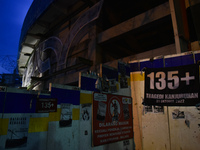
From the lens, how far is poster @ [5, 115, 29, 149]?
108 inches

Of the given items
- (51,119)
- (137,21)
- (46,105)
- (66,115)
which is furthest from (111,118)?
(137,21)

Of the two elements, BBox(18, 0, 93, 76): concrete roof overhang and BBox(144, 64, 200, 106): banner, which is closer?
BBox(144, 64, 200, 106): banner

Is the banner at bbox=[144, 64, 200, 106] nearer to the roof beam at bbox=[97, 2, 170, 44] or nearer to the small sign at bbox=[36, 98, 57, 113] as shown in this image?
the small sign at bbox=[36, 98, 57, 113]

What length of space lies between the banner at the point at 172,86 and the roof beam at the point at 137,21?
438cm

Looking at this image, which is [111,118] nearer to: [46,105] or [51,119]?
[51,119]

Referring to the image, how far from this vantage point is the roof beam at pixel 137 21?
308 inches

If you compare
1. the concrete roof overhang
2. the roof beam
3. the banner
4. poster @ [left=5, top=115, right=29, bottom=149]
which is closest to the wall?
poster @ [left=5, top=115, right=29, bottom=149]

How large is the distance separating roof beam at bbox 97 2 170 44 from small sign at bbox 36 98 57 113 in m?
7.27

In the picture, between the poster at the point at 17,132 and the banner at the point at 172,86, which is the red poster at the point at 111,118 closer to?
the banner at the point at 172,86

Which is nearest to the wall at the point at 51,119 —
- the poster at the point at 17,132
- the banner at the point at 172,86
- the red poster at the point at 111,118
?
the poster at the point at 17,132

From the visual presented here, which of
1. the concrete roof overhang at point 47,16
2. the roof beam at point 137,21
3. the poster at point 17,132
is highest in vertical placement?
the concrete roof overhang at point 47,16

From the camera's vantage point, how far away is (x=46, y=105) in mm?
3285

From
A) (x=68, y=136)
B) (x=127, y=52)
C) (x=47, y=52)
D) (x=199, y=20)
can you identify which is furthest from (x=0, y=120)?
(x=47, y=52)

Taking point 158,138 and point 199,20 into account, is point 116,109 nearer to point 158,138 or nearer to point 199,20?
point 158,138
